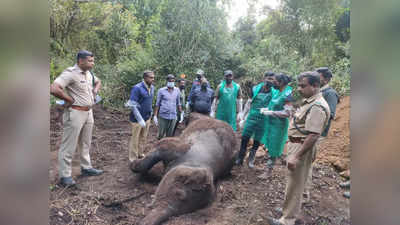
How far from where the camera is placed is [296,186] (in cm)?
261

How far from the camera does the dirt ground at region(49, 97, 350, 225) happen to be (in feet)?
8.76

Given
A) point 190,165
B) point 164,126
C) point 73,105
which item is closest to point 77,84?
point 73,105

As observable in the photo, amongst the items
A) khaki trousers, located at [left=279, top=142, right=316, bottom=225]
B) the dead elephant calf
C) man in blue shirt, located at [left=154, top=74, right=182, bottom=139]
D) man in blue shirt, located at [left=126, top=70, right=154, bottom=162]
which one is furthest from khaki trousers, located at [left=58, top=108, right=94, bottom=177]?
khaki trousers, located at [left=279, top=142, right=316, bottom=225]

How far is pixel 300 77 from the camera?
252cm

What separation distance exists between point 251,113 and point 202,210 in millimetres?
2229

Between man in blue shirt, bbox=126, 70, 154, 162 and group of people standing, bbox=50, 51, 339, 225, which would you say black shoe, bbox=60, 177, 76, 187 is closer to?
group of people standing, bbox=50, 51, 339, 225

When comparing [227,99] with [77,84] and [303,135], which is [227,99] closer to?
[303,135]

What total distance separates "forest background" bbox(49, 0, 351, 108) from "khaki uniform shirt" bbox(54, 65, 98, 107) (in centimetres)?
314

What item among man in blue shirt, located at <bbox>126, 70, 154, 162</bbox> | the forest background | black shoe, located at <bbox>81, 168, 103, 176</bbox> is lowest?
black shoe, located at <bbox>81, 168, 103, 176</bbox>

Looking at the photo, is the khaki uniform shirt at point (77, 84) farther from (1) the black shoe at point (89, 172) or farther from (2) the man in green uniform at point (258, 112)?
(2) the man in green uniform at point (258, 112)
